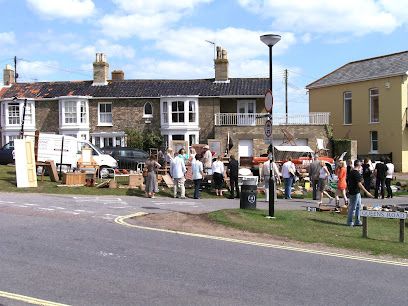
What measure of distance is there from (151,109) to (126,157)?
1316 centimetres

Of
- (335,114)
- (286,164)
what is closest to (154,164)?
(286,164)

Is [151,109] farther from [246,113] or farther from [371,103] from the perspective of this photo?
[371,103]

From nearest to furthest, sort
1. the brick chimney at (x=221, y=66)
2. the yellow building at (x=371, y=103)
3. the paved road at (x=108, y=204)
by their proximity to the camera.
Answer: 1. the paved road at (x=108, y=204)
2. the yellow building at (x=371, y=103)
3. the brick chimney at (x=221, y=66)

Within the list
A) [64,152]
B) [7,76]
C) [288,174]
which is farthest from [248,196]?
[7,76]

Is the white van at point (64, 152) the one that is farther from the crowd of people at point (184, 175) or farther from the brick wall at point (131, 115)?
the brick wall at point (131, 115)

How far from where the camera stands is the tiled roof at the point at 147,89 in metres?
43.3

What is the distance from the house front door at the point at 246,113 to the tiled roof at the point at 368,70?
761cm

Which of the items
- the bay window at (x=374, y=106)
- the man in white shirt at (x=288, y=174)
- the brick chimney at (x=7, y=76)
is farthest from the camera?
the brick chimney at (x=7, y=76)

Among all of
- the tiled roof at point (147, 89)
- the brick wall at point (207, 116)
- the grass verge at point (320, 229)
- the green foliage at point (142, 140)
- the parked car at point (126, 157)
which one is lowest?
the grass verge at point (320, 229)

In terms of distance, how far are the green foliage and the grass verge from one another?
26.0m

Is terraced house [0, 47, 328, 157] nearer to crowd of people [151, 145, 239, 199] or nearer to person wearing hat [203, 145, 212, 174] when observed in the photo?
person wearing hat [203, 145, 212, 174]

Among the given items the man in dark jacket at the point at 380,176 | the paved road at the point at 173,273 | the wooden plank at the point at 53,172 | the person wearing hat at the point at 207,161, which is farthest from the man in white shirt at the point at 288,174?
the paved road at the point at 173,273

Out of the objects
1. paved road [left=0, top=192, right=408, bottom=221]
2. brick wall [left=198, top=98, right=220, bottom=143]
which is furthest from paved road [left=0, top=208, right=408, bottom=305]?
brick wall [left=198, top=98, right=220, bottom=143]

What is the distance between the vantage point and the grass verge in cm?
1205
